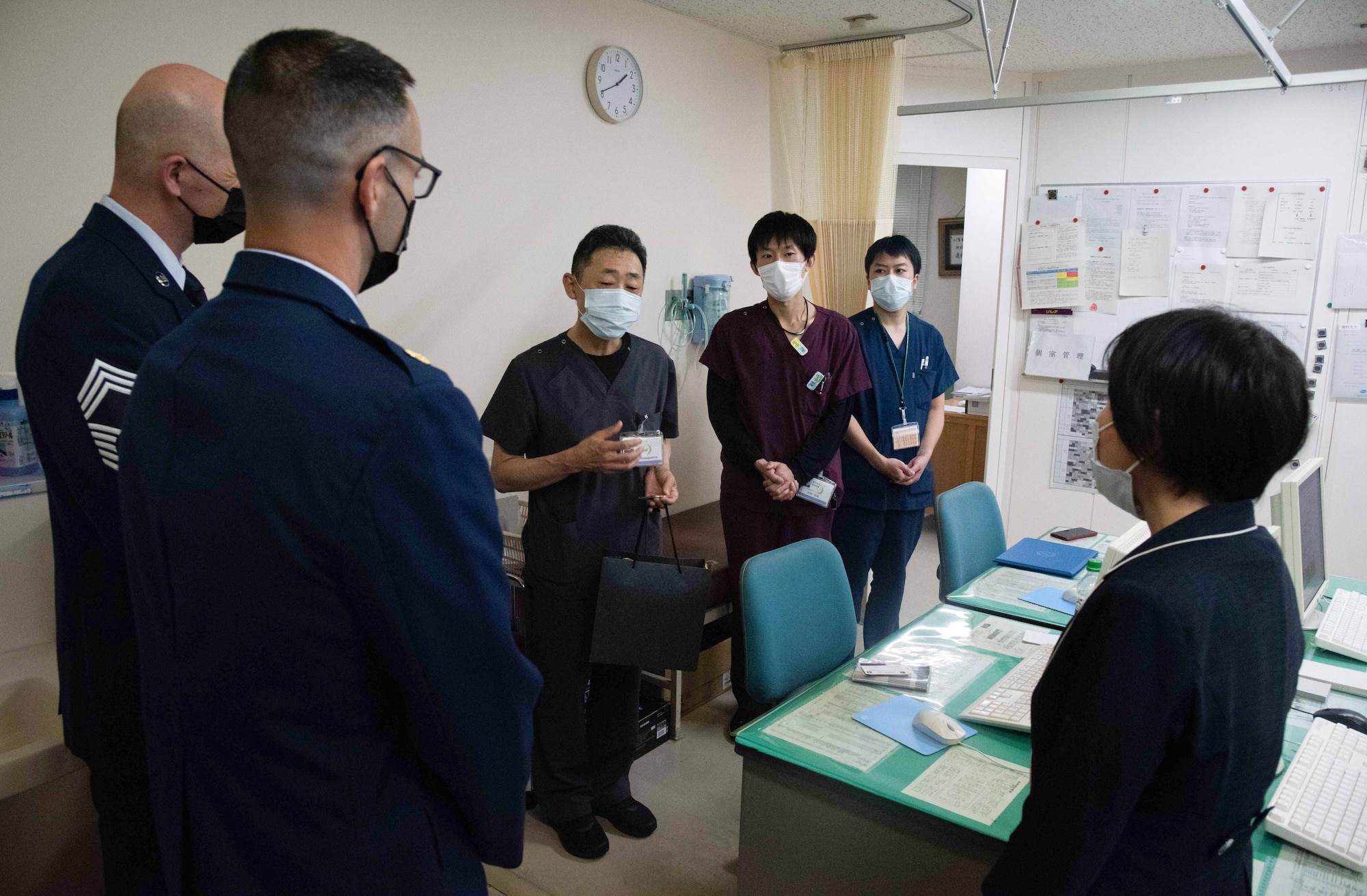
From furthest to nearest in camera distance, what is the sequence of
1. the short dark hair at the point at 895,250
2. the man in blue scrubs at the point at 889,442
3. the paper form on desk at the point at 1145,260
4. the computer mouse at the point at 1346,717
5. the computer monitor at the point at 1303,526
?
the paper form on desk at the point at 1145,260
the short dark hair at the point at 895,250
the man in blue scrubs at the point at 889,442
the computer monitor at the point at 1303,526
the computer mouse at the point at 1346,717

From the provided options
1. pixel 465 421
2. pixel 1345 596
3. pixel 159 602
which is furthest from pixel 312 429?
pixel 1345 596

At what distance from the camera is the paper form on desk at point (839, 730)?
1512 mm

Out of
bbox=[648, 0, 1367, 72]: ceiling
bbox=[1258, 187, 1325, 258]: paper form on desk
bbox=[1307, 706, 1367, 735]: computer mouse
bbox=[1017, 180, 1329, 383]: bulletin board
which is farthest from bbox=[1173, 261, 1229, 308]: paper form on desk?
bbox=[1307, 706, 1367, 735]: computer mouse

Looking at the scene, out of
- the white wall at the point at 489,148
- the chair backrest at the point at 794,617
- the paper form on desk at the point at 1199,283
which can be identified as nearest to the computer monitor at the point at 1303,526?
the chair backrest at the point at 794,617

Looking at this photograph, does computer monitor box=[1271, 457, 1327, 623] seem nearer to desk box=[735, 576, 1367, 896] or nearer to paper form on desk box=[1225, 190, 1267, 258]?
desk box=[735, 576, 1367, 896]

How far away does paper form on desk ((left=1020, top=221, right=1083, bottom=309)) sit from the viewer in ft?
15.1

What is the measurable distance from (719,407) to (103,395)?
198 cm

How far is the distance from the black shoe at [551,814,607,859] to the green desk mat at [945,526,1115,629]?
120 centimetres

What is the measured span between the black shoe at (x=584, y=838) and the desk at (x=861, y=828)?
88 cm

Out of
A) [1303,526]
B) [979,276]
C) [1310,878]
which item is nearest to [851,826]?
[1310,878]

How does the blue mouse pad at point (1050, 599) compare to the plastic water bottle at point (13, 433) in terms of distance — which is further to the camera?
the blue mouse pad at point (1050, 599)

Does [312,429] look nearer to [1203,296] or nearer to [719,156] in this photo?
[719,156]

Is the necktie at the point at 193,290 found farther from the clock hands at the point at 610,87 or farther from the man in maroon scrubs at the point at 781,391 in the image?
the clock hands at the point at 610,87

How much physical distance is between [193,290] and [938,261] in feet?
18.6
